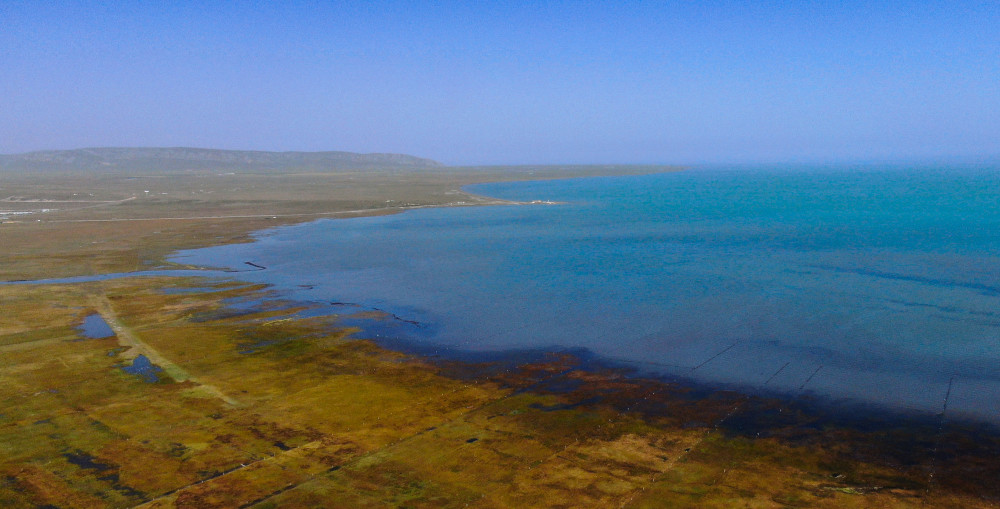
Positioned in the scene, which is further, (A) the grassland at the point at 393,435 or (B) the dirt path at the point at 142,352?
(B) the dirt path at the point at 142,352

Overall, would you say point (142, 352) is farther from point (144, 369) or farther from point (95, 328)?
point (95, 328)

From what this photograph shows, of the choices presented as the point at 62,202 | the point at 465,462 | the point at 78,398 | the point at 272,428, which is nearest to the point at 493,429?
the point at 465,462

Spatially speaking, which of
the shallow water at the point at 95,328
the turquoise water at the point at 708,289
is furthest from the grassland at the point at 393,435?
the turquoise water at the point at 708,289

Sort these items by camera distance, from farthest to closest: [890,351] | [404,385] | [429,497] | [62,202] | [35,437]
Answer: [62,202] < [890,351] < [404,385] < [35,437] < [429,497]

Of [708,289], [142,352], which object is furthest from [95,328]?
[708,289]

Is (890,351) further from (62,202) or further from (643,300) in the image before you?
(62,202)

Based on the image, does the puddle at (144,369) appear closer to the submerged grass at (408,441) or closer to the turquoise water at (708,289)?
the submerged grass at (408,441)
